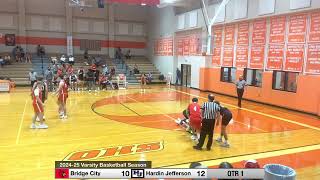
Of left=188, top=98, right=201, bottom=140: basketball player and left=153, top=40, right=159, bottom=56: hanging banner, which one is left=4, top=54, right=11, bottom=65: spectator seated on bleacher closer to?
left=153, top=40, right=159, bottom=56: hanging banner

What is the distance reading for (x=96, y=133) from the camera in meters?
9.39

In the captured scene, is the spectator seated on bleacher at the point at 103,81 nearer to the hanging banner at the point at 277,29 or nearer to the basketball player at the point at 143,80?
the basketball player at the point at 143,80

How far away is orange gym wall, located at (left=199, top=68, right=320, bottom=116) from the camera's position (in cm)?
1334

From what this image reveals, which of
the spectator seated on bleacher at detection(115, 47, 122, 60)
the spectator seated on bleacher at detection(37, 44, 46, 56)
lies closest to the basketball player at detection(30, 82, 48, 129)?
the spectator seated on bleacher at detection(37, 44, 46, 56)

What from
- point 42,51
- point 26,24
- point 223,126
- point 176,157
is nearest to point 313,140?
point 223,126

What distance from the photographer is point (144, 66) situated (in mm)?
30031

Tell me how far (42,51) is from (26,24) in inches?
123

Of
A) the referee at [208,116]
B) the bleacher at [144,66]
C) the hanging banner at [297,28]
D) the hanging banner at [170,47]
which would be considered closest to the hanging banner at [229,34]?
the hanging banner at [297,28]

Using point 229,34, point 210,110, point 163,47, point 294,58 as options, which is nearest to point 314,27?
point 294,58

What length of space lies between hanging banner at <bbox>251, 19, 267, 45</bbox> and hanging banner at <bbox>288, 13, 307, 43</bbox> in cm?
175

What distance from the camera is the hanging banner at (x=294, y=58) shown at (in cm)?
1398

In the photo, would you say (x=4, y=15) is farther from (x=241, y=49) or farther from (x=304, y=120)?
(x=304, y=120)

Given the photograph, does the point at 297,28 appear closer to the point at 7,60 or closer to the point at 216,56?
the point at 216,56

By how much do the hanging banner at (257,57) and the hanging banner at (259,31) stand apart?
341mm
